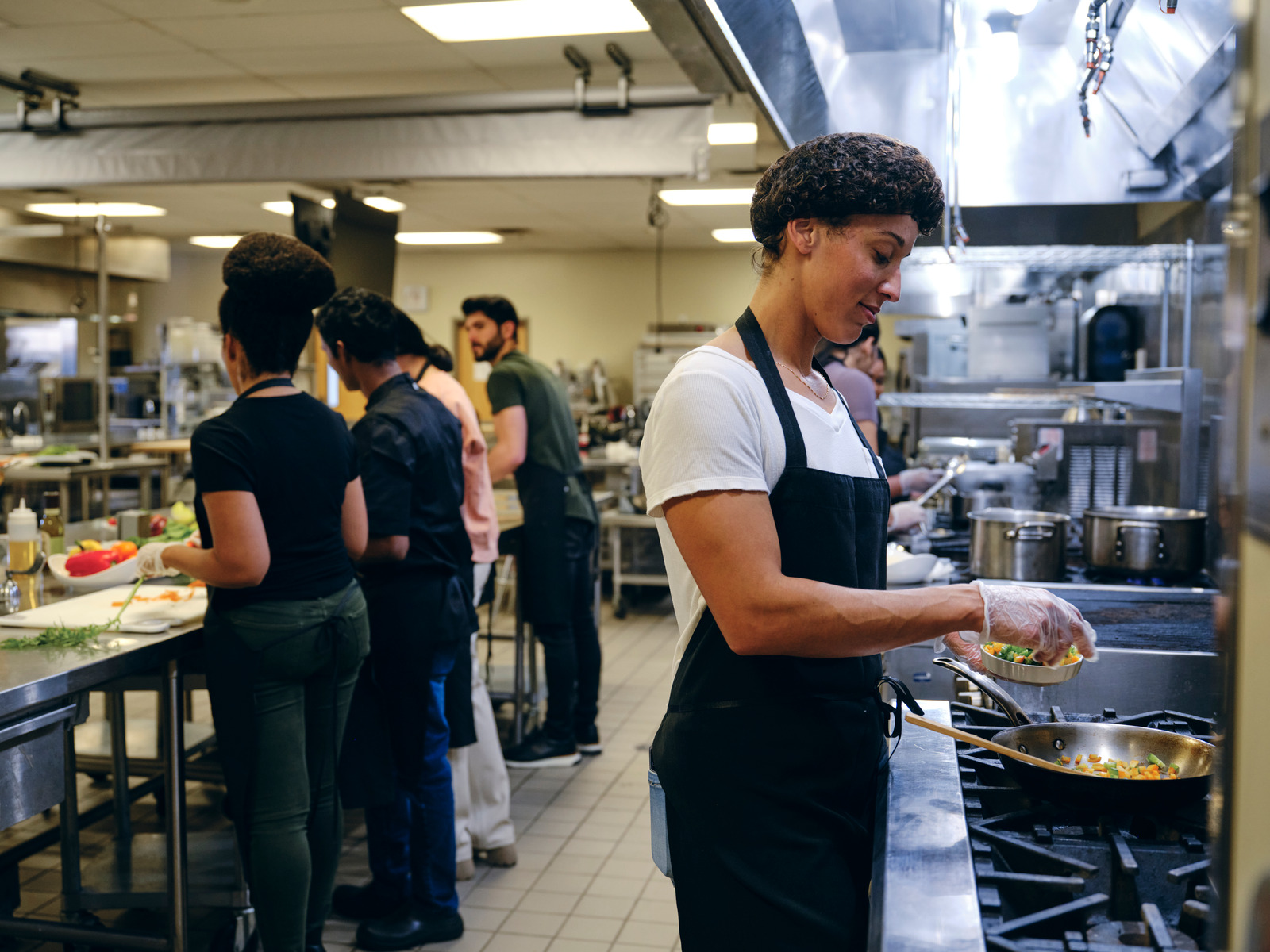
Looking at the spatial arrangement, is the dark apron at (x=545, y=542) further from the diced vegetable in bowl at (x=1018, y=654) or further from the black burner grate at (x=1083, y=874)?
the black burner grate at (x=1083, y=874)

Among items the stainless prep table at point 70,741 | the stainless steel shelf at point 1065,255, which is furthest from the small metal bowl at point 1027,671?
the stainless steel shelf at point 1065,255

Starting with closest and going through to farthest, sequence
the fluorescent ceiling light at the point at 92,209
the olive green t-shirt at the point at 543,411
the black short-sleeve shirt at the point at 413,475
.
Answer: the black short-sleeve shirt at the point at 413,475 → the olive green t-shirt at the point at 543,411 → the fluorescent ceiling light at the point at 92,209

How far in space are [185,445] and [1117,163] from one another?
24.2 feet

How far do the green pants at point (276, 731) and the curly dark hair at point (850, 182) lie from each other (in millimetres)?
1416

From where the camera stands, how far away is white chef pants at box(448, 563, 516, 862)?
308 centimetres

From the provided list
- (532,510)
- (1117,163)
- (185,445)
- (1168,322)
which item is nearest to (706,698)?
(1117,163)

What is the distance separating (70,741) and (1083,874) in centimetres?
246

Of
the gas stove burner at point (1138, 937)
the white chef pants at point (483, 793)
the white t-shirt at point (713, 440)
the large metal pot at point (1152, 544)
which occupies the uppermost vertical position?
the white t-shirt at point (713, 440)

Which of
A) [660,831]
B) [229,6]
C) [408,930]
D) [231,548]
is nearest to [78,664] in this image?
[231,548]

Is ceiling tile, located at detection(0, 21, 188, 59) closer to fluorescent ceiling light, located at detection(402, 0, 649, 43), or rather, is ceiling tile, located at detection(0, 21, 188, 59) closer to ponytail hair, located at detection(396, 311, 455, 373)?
fluorescent ceiling light, located at detection(402, 0, 649, 43)

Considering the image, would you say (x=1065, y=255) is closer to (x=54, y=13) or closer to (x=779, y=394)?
(x=779, y=394)

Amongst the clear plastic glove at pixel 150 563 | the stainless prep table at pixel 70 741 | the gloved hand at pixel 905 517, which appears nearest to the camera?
the stainless prep table at pixel 70 741

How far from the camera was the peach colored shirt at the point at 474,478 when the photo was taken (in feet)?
11.1

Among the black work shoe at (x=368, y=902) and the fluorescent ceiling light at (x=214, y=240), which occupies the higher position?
the fluorescent ceiling light at (x=214, y=240)
